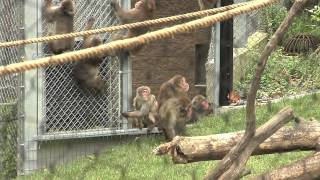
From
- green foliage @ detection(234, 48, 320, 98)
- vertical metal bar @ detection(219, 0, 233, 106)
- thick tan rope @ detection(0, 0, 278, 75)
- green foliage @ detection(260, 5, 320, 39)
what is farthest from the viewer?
green foliage @ detection(260, 5, 320, 39)

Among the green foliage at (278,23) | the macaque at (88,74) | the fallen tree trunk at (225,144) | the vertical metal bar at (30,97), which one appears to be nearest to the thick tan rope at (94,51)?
the fallen tree trunk at (225,144)

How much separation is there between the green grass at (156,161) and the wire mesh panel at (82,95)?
0.82 feet

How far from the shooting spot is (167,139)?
4977 millimetres

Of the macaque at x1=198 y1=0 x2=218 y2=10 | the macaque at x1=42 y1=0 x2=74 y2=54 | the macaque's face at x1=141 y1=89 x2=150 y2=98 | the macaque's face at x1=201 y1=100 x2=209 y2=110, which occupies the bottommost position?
the macaque's face at x1=201 y1=100 x2=209 y2=110

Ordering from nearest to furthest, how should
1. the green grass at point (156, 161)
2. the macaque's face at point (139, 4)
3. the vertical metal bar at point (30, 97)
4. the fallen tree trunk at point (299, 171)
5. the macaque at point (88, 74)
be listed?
1. the fallen tree trunk at point (299, 171)
2. the green grass at point (156, 161)
3. the vertical metal bar at point (30, 97)
4. the macaque at point (88, 74)
5. the macaque's face at point (139, 4)

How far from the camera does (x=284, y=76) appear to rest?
6574 millimetres

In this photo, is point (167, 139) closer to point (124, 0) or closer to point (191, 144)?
point (124, 0)

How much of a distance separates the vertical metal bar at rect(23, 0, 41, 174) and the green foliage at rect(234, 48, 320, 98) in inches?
91.0

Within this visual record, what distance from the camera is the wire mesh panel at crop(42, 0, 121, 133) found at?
15.5 feet

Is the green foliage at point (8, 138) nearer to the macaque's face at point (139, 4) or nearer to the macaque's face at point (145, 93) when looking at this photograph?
the macaque's face at point (145, 93)

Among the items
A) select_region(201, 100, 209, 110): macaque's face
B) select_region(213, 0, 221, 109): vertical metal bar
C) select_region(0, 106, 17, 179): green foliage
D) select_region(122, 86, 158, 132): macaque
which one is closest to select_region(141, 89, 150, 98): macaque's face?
select_region(122, 86, 158, 132): macaque

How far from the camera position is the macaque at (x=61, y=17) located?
15.1ft

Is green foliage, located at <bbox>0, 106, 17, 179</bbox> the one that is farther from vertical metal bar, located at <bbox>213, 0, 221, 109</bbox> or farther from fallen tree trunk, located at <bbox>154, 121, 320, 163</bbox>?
fallen tree trunk, located at <bbox>154, 121, 320, 163</bbox>

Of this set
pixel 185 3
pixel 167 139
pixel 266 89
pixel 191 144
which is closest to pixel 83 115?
pixel 167 139
